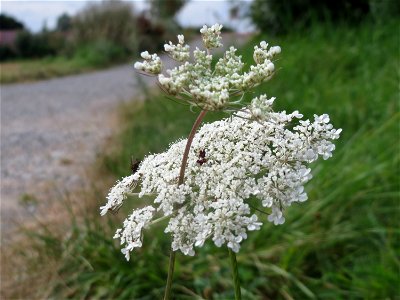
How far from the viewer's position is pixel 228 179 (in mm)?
1008

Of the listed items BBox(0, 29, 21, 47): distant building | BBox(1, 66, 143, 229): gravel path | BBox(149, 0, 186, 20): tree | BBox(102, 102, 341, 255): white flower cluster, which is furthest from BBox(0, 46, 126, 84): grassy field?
BBox(102, 102, 341, 255): white flower cluster

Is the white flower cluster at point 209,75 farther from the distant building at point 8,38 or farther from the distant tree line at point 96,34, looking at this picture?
the distant building at point 8,38

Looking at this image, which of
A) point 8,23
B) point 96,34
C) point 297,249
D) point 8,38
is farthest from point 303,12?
point 8,23

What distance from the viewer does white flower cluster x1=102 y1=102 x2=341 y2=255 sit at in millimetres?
987

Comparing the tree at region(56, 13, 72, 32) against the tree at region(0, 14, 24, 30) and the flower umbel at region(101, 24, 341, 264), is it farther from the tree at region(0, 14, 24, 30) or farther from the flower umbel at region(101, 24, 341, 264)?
the flower umbel at region(101, 24, 341, 264)

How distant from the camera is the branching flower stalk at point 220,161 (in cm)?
92

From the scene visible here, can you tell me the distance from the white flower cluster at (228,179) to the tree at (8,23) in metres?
24.3

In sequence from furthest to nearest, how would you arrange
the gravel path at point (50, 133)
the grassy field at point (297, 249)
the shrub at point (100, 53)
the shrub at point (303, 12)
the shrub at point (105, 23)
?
the shrub at point (105, 23)
the shrub at point (100, 53)
the shrub at point (303, 12)
the gravel path at point (50, 133)
the grassy field at point (297, 249)

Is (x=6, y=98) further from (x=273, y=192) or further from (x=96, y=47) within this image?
(x=273, y=192)

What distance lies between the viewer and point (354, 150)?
404 centimetres

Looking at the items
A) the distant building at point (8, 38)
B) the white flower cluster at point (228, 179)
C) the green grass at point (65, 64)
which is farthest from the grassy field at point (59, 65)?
the white flower cluster at point (228, 179)

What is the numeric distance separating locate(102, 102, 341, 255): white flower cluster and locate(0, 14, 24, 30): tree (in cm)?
2433

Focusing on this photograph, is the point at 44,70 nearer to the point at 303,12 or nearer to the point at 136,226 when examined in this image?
the point at 303,12

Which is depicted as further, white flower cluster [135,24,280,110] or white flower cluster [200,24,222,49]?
white flower cluster [200,24,222,49]
